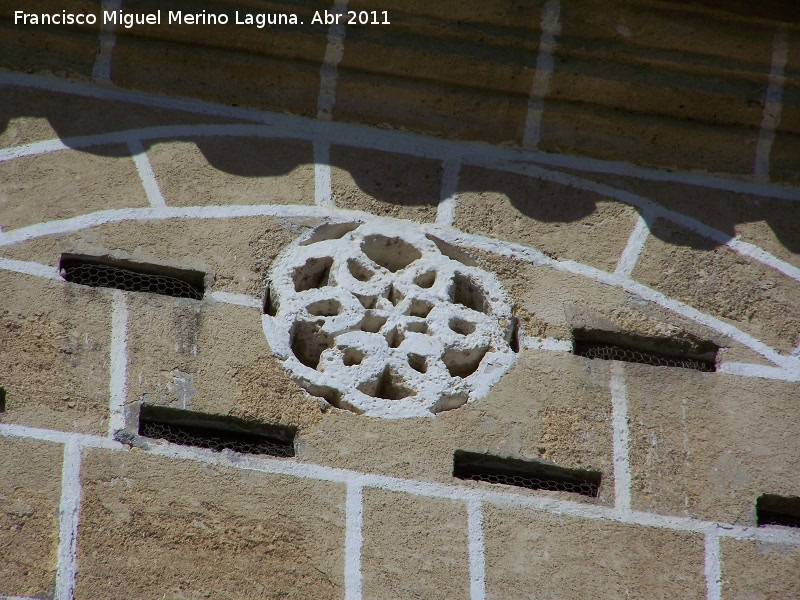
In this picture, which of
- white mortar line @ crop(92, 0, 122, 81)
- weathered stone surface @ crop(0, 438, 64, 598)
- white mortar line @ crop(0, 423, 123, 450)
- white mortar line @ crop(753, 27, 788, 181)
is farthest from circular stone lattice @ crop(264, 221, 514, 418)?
Answer: white mortar line @ crop(753, 27, 788, 181)

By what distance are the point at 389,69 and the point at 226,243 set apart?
28.1 inches

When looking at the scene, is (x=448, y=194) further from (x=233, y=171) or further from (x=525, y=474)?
(x=525, y=474)

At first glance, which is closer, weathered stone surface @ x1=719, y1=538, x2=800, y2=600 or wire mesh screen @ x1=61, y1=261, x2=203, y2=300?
weathered stone surface @ x1=719, y1=538, x2=800, y2=600

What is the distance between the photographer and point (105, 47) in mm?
3857

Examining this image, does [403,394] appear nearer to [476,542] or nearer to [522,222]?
[476,542]

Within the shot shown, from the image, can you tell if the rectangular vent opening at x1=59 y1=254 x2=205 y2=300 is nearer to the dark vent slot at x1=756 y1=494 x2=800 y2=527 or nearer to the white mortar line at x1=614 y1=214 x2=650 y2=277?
the white mortar line at x1=614 y1=214 x2=650 y2=277

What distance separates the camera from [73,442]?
10.2 feet

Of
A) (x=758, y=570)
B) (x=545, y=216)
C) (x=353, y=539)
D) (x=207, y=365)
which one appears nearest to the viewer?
(x=353, y=539)

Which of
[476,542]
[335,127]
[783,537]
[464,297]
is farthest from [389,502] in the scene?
[335,127]

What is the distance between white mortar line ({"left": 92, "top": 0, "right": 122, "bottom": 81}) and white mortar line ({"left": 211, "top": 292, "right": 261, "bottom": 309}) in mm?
786

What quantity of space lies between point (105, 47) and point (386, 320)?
112 cm

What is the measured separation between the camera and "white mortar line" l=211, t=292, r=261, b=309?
3.44 metres

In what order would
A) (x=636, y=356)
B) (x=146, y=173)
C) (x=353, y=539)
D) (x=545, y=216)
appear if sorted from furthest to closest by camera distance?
1. (x=545, y=216)
2. (x=146, y=173)
3. (x=636, y=356)
4. (x=353, y=539)

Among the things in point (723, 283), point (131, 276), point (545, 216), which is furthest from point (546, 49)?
point (131, 276)
